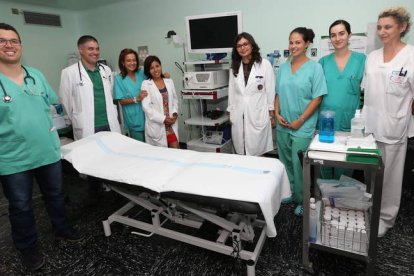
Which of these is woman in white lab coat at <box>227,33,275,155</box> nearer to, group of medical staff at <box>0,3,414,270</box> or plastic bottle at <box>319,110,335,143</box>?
group of medical staff at <box>0,3,414,270</box>

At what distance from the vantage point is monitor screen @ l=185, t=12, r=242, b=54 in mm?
2799

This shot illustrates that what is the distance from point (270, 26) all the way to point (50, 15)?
9.86 feet

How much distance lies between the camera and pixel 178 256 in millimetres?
1780

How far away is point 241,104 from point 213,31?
102 centimetres

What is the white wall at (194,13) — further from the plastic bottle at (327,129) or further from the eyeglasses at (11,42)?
the eyeglasses at (11,42)

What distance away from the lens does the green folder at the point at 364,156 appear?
1.25 metres

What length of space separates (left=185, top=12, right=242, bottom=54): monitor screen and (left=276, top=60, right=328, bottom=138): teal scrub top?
98cm

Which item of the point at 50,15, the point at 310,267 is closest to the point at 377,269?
the point at 310,267

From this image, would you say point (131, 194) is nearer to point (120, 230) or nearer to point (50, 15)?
point (120, 230)

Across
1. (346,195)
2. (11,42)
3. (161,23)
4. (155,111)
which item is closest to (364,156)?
(346,195)

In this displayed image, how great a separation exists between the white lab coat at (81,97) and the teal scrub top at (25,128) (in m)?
0.62

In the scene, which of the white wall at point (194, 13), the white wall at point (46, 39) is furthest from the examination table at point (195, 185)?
the white wall at point (46, 39)

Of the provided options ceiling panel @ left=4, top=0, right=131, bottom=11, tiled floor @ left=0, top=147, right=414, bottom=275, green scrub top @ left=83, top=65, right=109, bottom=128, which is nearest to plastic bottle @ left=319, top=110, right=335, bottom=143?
tiled floor @ left=0, top=147, right=414, bottom=275

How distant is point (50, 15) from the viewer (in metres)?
3.80
